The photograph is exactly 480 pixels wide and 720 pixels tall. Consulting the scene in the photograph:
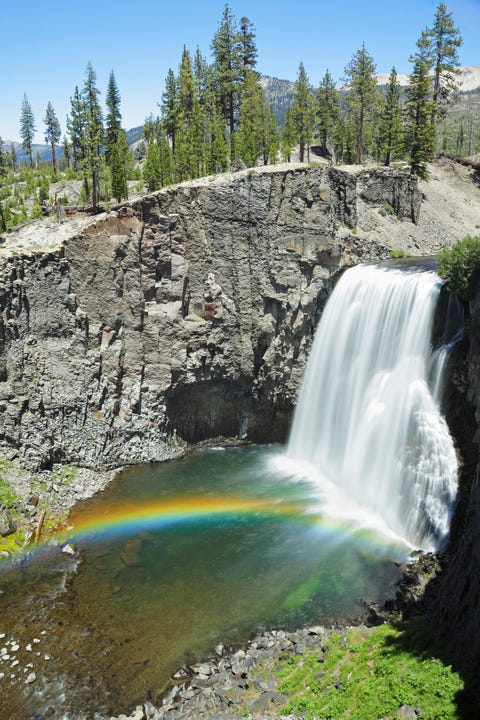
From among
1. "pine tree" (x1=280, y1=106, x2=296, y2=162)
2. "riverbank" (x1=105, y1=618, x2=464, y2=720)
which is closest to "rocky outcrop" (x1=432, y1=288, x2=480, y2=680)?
"riverbank" (x1=105, y1=618, x2=464, y2=720)

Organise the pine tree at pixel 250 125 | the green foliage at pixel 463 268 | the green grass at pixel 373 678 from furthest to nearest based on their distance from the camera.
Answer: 1. the pine tree at pixel 250 125
2. the green foliage at pixel 463 268
3. the green grass at pixel 373 678

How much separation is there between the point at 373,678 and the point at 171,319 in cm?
2234

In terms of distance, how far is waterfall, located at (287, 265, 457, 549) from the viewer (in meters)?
22.8

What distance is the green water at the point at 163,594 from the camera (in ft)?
53.8

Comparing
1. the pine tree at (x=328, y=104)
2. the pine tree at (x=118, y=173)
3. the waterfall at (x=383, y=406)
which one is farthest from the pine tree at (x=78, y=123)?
the pine tree at (x=328, y=104)

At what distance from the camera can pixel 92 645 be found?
1772 cm

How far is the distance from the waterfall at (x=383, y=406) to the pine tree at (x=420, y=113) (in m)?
21.1

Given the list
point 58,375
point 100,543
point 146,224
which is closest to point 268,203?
point 146,224

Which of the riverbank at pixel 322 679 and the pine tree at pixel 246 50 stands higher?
the pine tree at pixel 246 50

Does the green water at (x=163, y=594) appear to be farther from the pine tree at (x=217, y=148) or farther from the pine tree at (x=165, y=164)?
the pine tree at (x=217, y=148)

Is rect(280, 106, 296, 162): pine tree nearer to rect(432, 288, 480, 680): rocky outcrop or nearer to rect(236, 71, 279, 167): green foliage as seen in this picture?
rect(236, 71, 279, 167): green foliage

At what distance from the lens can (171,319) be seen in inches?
1244

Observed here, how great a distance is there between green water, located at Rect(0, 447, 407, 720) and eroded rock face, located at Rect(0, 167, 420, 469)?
5749mm

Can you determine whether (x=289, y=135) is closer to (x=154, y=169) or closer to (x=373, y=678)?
(x=154, y=169)
